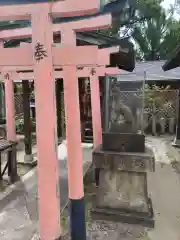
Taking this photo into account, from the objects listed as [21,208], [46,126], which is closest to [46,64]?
[46,126]

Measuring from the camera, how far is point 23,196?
4781mm

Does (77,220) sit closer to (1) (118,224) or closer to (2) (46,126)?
(1) (118,224)

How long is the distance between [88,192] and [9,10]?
3.75 m

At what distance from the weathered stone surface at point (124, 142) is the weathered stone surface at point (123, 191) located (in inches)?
15.9

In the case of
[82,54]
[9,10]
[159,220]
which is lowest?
[159,220]

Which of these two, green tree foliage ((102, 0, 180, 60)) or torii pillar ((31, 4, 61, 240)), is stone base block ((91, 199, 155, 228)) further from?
green tree foliage ((102, 0, 180, 60))

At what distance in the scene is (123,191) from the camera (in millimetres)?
3930

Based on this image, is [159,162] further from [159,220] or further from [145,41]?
[145,41]

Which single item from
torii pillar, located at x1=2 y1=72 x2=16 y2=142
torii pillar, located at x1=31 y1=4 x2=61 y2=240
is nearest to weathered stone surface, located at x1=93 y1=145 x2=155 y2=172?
torii pillar, located at x1=31 y1=4 x2=61 y2=240

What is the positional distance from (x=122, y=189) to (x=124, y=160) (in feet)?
1.91

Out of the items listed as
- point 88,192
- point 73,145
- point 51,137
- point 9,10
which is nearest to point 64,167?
point 88,192

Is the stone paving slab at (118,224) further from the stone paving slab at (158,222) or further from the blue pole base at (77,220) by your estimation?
the blue pole base at (77,220)

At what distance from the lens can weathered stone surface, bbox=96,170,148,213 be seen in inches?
153

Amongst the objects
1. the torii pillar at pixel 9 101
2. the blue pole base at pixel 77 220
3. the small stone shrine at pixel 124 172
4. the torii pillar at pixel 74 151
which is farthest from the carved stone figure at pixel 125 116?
the torii pillar at pixel 9 101
